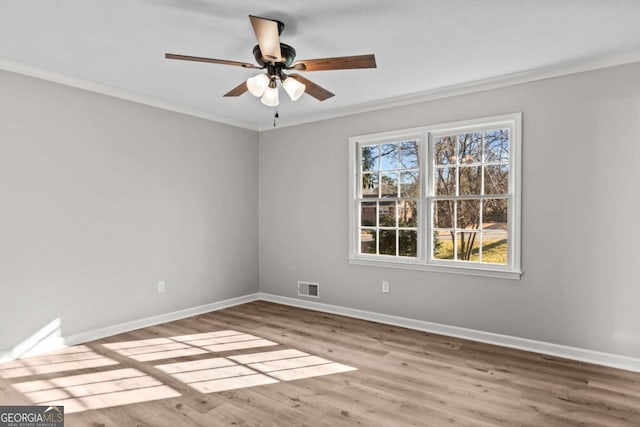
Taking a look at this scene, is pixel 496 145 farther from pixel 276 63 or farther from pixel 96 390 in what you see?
pixel 96 390

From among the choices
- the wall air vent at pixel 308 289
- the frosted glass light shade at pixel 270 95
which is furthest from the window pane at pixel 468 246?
the frosted glass light shade at pixel 270 95

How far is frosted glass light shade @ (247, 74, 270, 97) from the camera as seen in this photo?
2.60 meters

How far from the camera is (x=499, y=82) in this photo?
3.61 m

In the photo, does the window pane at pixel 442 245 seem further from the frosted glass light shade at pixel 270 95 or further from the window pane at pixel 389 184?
the frosted glass light shade at pixel 270 95

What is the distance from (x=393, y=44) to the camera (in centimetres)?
287

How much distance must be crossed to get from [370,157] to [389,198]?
57 centimetres

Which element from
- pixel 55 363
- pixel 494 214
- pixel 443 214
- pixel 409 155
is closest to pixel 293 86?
pixel 409 155

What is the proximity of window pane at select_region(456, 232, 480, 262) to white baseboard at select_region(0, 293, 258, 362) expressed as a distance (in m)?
3.02

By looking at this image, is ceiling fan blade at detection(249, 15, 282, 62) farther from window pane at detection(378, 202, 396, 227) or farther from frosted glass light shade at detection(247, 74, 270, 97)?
window pane at detection(378, 202, 396, 227)

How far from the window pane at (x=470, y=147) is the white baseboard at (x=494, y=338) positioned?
1725mm

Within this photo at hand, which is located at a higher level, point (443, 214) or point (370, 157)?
point (370, 157)

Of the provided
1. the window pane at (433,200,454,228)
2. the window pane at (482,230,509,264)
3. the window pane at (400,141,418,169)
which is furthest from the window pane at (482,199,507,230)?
the window pane at (400,141,418,169)

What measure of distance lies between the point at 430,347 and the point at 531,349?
35.3 inches

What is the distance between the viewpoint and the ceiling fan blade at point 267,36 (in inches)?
80.8
